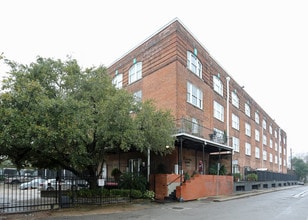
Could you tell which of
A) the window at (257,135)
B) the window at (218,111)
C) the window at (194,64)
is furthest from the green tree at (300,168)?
the window at (194,64)

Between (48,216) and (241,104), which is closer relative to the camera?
(48,216)

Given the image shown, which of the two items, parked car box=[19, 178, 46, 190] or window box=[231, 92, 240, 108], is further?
window box=[231, 92, 240, 108]

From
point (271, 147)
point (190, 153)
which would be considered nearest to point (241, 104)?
point (190, 153)

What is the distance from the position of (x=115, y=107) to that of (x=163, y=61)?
37.7ft

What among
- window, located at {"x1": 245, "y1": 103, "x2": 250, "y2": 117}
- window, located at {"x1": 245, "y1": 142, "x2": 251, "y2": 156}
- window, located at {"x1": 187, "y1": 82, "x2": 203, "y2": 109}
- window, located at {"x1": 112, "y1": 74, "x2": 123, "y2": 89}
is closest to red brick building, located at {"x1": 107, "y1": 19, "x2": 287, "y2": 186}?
window, located at {"x1": 187, "y1": 82, "x2": 203, "y2": 109}

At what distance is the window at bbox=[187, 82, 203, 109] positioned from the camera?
1033 inches

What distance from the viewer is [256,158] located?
46.1 meters

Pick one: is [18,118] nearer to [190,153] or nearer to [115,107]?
[115,107]

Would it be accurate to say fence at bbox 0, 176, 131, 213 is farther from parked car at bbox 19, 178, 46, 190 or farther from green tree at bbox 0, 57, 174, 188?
green tree at bbox 0, 57, 174, 188

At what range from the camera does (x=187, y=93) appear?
25.9 m

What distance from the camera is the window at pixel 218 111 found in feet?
104

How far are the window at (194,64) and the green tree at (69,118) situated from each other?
9.61 metres

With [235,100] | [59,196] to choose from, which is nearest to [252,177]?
[235,100]

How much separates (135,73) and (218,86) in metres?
8.95
